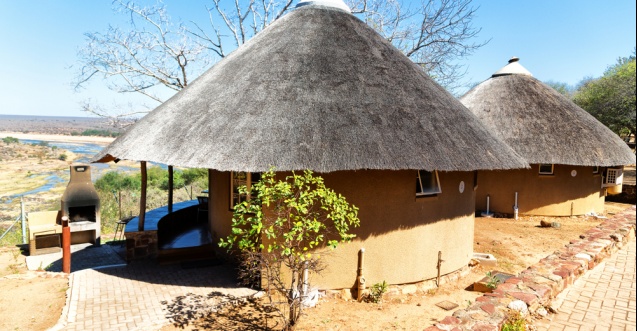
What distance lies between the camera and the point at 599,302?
19.0 feet

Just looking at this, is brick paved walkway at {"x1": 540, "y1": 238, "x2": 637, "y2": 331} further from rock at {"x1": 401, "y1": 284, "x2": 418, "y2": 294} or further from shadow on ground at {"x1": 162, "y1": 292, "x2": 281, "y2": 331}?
shadow on ground at {"x1": 162, "y1": 292, "x2": 281, "y2": 331}

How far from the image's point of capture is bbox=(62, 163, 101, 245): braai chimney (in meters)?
10.7

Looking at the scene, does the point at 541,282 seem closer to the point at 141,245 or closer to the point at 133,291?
the point at 133,291

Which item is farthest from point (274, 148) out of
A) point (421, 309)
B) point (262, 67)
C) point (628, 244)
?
point (628, 244)

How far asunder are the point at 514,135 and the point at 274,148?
11.5 metres

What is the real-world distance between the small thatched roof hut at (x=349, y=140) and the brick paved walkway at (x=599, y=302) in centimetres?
230

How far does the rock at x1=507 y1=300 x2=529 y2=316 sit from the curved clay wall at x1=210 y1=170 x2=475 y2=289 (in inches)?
99.2

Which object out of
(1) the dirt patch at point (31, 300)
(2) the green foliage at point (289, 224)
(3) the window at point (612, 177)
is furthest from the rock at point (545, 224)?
(1) the dirt patch at point (31, 300)

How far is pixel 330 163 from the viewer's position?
591 centimetres

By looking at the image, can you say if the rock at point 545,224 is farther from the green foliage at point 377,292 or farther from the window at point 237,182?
the window at point 237,182

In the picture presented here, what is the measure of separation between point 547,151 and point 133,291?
1387cm

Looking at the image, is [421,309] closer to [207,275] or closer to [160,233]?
[207,275]

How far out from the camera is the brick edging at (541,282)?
13.6 feet

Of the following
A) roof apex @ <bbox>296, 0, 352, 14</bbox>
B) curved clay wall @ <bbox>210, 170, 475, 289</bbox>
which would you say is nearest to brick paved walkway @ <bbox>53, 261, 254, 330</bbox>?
curved clay wall @ <bbox>210, 170, 475, 289</bbox>
